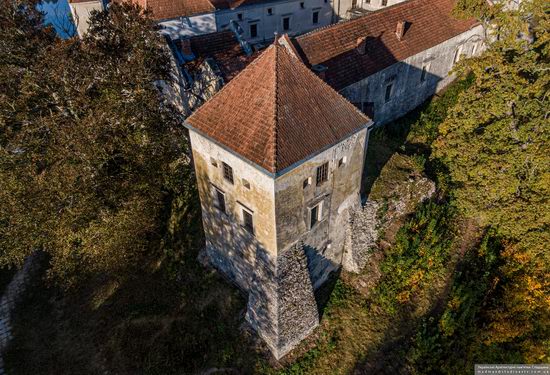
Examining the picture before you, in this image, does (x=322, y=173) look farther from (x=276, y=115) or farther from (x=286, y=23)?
(x=286, y=23)

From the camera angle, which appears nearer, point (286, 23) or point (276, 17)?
point (276, 17)

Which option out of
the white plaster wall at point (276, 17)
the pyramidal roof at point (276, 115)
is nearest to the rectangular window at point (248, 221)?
the pyramidal roof at point (276, 115)

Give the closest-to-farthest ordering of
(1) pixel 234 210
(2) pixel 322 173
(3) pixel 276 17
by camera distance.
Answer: (2) pixel 322 173 < (1) pixel 234 210 < (3) pixel 276 17

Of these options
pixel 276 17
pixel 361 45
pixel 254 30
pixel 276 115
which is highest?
pixel 276 115

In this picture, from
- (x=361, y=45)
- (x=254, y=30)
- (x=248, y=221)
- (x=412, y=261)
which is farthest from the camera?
(x=254, y=30)

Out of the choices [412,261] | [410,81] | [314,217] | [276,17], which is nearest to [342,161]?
[314,217]

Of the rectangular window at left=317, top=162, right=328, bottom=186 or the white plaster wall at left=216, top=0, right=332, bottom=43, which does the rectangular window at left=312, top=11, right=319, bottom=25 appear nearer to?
the white plaster wall at left=216, top=0, right=332, bottom=43

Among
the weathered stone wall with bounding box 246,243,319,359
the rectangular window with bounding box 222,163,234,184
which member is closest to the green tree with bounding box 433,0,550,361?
the weathered stone wall with bounding box 246,243,319,359
